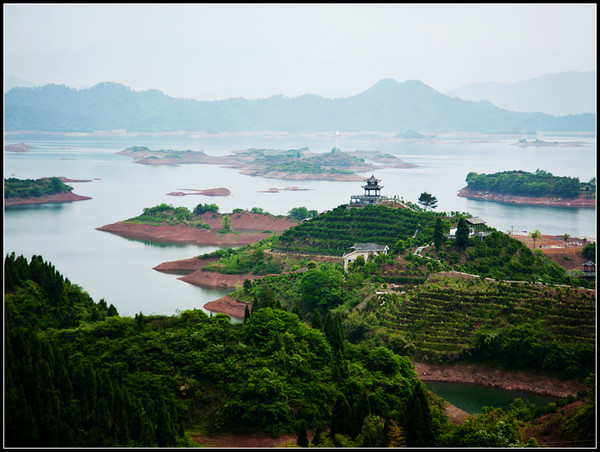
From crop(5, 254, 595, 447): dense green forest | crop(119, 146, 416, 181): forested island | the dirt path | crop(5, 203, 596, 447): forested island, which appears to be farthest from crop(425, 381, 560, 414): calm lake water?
crop(119, 146, 416, 181): forested island

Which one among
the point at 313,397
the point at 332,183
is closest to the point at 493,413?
the point at 313,397

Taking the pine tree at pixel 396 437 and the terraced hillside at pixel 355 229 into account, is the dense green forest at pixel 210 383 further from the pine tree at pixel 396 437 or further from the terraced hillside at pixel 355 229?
the terraced hillside at pixel 355 229

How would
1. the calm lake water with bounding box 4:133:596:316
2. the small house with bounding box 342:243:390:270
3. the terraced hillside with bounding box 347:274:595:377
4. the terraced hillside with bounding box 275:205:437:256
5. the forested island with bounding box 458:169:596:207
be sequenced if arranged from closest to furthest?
1. the terraced hillside with bounding box 347:274:595:377
2. the small house with bounding box 342:243:390:270
3. the terraced hillside with bounding box 275:205:437:256
4. the calm lake water with bounding box 4:133:596:316
5. the forested island with bounding box 458:169:596:207

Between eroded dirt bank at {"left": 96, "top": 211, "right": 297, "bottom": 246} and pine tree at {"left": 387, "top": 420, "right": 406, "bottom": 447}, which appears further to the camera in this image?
eroded dirt bank at {"left": 96, "top": 211, "right": 297, "bottom": 246}

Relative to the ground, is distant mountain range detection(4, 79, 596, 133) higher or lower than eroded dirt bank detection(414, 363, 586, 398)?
higher

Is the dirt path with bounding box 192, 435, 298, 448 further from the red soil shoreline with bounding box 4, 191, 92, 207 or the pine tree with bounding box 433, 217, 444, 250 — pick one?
the red soil shoreline with bounding box 4, 191, 92, 207

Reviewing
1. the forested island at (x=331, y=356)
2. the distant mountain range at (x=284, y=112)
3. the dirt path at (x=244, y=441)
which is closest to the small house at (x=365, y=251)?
the forested island at (x=331, y=356)

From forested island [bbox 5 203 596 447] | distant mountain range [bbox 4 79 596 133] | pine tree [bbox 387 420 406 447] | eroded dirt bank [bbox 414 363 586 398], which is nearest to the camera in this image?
pine tree [bbox 387 420 406 447]

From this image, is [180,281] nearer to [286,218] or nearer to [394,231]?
[394,231]
